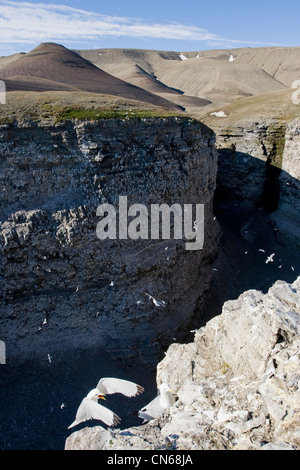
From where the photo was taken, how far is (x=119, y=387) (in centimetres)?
895

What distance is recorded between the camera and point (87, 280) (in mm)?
14867

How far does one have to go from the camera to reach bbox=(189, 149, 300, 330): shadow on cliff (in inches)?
793

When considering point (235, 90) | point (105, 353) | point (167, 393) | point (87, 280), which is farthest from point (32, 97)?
point (235, 90)

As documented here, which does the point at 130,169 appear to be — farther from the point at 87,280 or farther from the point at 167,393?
the point at 167,393

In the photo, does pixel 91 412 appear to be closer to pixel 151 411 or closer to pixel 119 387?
pixel 119 387

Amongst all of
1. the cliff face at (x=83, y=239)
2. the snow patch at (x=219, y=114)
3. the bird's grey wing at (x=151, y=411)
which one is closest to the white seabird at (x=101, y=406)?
the bird's grey wing at (x=151, y=411)

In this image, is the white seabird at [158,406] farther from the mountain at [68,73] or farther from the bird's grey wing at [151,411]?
the mountain at [68,73]

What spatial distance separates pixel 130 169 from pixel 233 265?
10.0 meters

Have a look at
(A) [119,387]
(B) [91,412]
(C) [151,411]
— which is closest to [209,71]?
(A) [119,387]

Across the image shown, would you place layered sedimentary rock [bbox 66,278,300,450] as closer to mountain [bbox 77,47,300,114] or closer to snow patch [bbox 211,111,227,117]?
snow patch [bbox 211,111,227,117]

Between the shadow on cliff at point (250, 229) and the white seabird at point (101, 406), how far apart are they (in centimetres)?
936

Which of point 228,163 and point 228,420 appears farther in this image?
point 228,163

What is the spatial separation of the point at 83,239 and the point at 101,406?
718 centimetres

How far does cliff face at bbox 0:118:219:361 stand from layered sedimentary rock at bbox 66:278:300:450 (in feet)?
18.6
